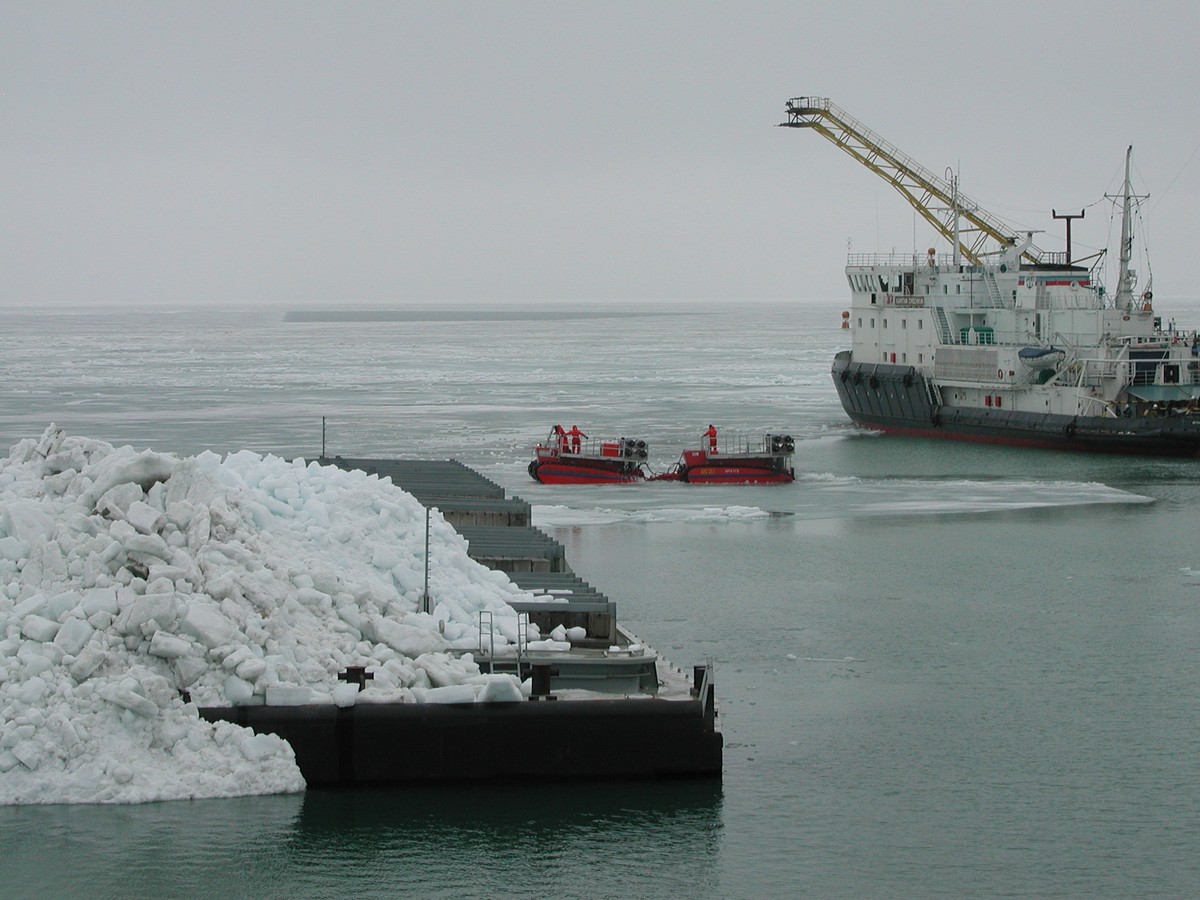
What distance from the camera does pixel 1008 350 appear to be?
55812mm

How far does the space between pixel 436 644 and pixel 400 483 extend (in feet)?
46.0

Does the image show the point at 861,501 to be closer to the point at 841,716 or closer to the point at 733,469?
the point at 733,469

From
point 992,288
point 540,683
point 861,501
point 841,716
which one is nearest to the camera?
point 540,683

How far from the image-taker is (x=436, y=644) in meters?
18.4

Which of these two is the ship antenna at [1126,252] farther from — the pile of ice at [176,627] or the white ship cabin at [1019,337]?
the pile of ice at [176,627]

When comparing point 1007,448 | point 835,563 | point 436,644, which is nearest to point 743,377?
point 1007,448

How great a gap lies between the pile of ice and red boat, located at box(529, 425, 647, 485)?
24.8 metres

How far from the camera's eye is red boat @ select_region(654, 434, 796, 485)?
45.6 m

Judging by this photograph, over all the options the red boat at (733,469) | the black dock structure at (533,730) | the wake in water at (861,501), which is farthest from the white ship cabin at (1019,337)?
the black dock structure at (533,730)

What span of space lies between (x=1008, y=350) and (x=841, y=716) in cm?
3707

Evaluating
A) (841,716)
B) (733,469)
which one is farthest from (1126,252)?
(841,716)

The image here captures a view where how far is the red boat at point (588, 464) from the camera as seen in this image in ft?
148

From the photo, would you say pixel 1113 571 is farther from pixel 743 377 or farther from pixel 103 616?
pixel 743 377

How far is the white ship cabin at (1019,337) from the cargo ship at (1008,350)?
45 mm
